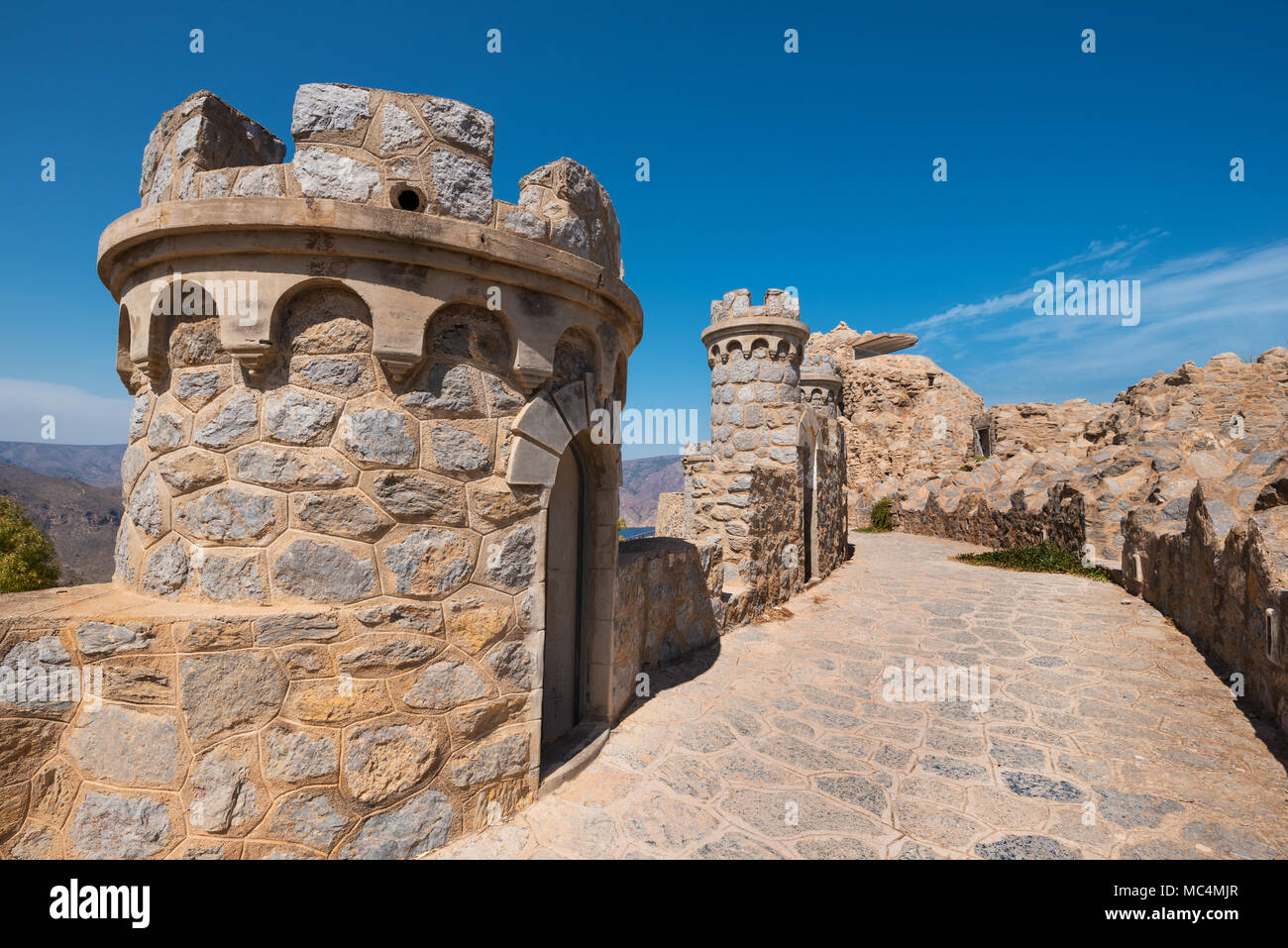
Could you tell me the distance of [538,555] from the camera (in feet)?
11.0

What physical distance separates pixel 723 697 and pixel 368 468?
3688mm

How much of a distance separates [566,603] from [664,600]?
6.28 ft

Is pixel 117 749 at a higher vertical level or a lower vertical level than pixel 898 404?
lower

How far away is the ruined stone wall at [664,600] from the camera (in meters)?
4.85

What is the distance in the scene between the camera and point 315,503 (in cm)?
278

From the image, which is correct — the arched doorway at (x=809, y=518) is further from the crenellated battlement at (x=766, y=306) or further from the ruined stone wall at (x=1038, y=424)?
the ruined stone wall at (x=1038, y=424)

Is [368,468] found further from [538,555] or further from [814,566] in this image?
[814,566]

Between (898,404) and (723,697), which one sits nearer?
(723,697)

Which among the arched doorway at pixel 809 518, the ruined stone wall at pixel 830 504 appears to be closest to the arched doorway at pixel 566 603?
the arched doorway at pixel 809 518

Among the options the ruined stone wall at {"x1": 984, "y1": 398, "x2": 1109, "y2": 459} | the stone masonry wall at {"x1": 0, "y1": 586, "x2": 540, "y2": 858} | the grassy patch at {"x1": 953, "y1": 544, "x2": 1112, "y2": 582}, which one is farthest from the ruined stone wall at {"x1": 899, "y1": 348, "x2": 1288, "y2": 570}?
the stone masonry wall at {"x1": 0, "y1": 586, "x2": 540, "y2": 858}

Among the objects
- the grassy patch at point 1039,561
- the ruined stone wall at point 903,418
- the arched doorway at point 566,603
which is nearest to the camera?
the arched doorway at point 566,603

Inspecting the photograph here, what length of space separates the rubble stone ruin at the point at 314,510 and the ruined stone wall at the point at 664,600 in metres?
1.58

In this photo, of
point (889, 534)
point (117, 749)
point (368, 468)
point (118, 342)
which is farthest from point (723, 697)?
point (889, 534)

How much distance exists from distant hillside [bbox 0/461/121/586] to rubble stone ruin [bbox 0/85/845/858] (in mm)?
66016
